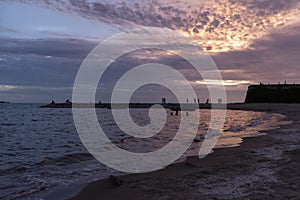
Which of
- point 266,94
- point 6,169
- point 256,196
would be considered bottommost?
point 6,169

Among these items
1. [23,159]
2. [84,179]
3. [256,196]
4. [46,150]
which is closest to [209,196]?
[256,196]

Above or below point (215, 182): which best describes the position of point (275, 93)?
above

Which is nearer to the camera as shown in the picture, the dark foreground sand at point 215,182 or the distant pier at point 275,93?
the dark foreground sand at point 215,182

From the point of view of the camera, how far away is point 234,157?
11086 mm

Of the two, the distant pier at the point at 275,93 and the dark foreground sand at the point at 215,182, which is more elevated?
the distant pier at the point at 275,93

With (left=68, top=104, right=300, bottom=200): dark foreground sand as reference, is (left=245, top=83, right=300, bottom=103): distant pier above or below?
above

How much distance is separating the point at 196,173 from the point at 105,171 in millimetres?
3156

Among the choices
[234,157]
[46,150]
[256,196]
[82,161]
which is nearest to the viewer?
[256,196]

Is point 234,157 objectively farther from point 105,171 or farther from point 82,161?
point 82,161

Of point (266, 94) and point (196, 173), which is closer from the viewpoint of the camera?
point (196, 173)

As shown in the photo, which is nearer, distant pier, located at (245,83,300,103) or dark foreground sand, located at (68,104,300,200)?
dark foreground sand, located at (68,104,300,200)

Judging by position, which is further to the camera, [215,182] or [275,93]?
[275,93]

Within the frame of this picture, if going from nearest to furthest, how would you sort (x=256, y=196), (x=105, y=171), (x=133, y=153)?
(x=256, y=196)
(x=105, y=171)
(x=133, y=153)

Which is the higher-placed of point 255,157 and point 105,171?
point 255,157
